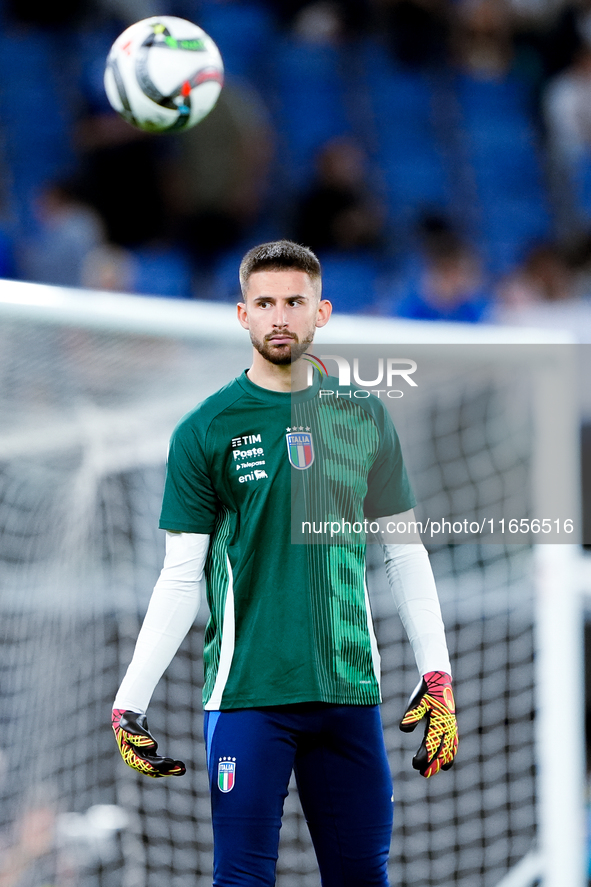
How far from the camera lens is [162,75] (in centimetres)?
292

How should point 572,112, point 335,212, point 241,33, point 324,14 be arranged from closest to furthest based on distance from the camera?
point 335,212 < point 572,112 < point 241,33 < point 324,14

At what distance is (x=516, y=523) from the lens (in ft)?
13.4

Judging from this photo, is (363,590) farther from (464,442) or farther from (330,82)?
(330,82)

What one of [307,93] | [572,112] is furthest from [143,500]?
[307,93]

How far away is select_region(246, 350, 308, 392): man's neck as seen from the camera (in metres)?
2.24

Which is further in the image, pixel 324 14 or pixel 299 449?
pixel 324 14

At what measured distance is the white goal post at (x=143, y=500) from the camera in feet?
11.1

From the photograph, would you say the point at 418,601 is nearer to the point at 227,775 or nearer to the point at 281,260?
the point at 227,775

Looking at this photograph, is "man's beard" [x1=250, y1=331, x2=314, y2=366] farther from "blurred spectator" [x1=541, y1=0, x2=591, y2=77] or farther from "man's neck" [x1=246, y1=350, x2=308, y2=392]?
"blurred spectator" [x1=541, y1=0, x2=591, y2=77]

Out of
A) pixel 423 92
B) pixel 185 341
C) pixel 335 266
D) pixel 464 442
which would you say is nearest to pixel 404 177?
pixel 423 92

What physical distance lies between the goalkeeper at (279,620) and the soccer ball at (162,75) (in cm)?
96

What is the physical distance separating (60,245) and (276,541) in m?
3.62

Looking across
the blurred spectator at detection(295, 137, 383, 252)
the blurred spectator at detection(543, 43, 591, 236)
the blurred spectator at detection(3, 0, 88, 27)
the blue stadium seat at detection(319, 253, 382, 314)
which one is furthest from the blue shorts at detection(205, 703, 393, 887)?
the blurred spectator at detection(3, 0, 88, 27)

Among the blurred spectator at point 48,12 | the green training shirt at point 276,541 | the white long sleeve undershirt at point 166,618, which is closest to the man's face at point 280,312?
the green training shirt at point 276,541
